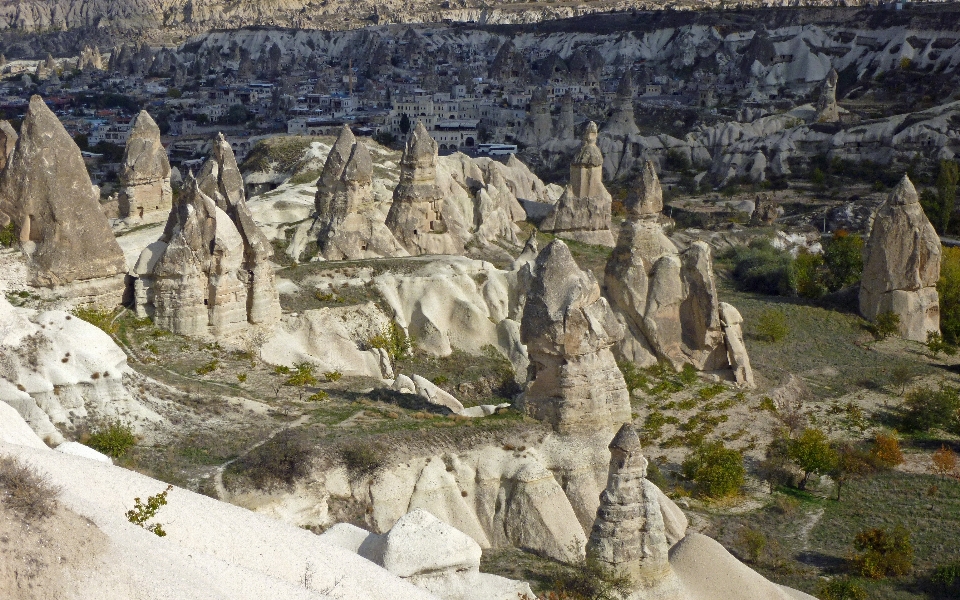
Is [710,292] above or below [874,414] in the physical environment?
above

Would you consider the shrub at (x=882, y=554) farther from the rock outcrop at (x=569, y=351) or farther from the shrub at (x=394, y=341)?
the shrub at (x=394, y=341)

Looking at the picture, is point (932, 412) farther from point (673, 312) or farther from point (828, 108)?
point (828, 108)

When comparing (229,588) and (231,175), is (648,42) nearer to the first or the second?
(231,175)

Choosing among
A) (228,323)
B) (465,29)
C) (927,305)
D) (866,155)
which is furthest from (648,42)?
(228,323)

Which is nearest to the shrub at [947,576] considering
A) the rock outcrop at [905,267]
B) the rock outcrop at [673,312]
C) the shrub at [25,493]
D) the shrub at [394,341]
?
the rock outcrop at [673,312]

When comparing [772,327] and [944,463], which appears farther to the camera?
[772,327]

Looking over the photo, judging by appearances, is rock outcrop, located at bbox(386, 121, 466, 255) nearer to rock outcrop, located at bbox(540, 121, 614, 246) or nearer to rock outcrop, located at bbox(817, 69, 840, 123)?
rock outcrop, located at bbox(540, 121, 614, 246)

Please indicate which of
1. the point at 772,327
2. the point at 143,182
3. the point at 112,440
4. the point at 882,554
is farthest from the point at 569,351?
the point at 143,182
